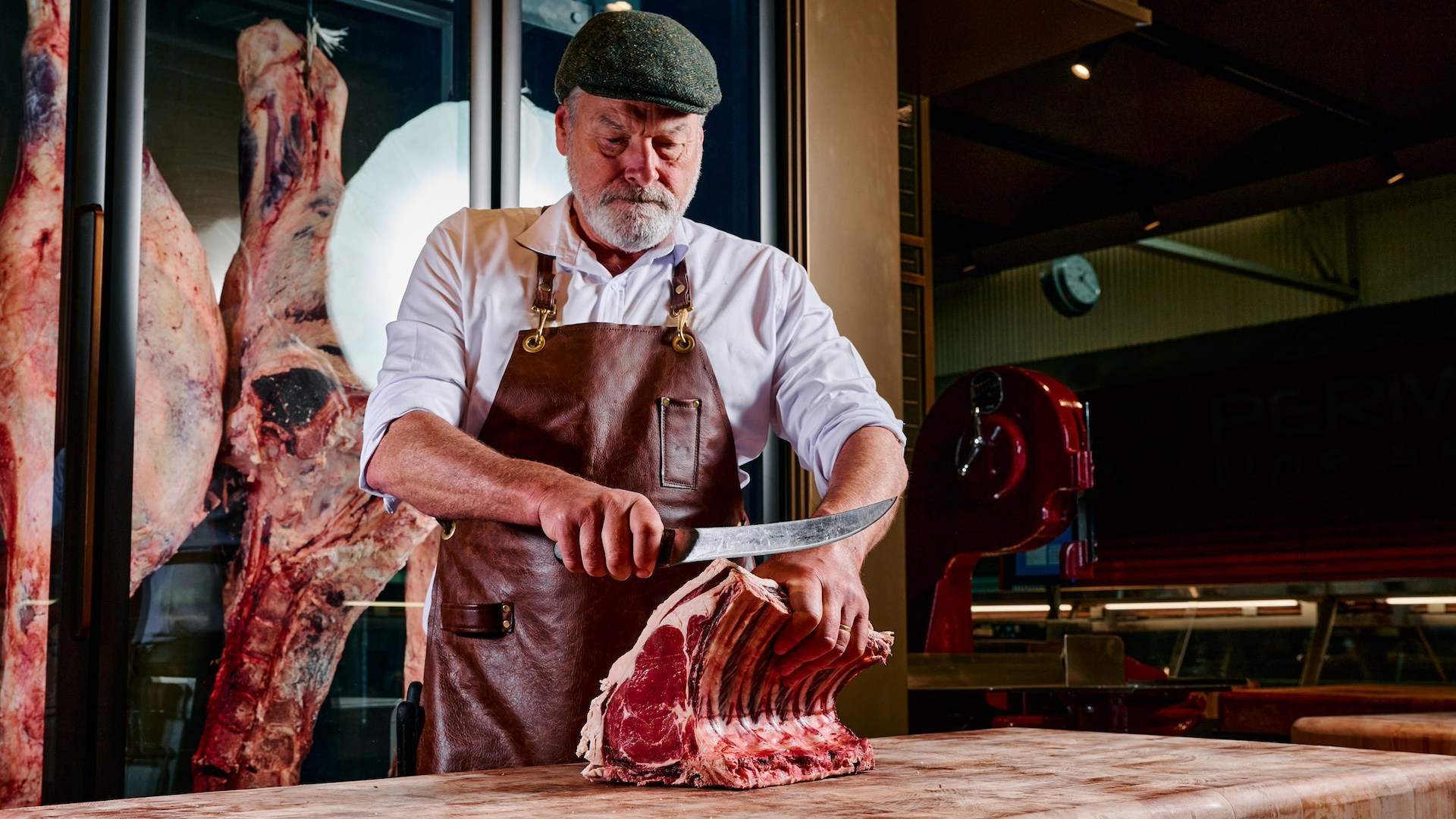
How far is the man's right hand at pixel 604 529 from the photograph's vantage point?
60.1 inches

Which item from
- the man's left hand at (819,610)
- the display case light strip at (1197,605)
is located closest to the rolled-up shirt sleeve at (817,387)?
the man's left hand at (819,610)

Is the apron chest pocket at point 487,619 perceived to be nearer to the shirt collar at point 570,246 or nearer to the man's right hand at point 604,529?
the man's right hand at point 604,529

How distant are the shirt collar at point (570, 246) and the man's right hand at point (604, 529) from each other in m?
0.61

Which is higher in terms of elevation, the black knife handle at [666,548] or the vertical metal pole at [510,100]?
the vertical metal pole at [510,100]

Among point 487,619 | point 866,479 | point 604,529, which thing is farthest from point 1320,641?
point 604,529

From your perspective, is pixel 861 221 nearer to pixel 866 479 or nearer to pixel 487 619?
pixel 866 479

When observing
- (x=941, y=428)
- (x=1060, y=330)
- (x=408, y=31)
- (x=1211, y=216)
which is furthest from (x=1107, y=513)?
(x=408, y=31)

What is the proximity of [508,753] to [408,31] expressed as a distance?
6.53 feet

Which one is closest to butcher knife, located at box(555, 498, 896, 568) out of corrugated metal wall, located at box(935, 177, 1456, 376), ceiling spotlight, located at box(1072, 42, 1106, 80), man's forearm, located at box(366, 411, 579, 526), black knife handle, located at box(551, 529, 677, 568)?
black knife handle, located at box(551, 529, 677, 568)

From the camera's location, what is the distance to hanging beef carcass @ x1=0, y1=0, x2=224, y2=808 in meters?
2.64

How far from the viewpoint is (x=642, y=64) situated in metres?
1.95

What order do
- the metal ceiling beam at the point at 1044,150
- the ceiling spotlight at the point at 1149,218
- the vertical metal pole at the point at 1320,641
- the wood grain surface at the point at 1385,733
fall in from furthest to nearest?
1. the ceiling spotlight at the point at 1149,218
2. the metal ceiling beam at the point at 1044,150
3. the vertical metal pole at the point at 1320,641
4. the wood grain surface at the point at 1385,733

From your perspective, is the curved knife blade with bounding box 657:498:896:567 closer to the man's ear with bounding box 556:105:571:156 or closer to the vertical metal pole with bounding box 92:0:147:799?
the man's ear with bounding box 556:105:571:156

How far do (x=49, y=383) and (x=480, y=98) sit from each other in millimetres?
1163
